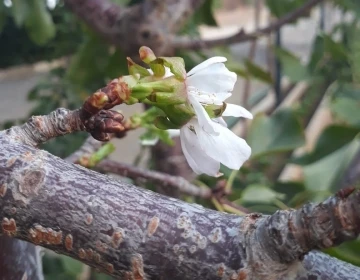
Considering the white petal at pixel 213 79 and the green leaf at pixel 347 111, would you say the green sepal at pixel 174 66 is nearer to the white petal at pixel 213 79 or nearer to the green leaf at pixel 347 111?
the white petal at pixel 213 79

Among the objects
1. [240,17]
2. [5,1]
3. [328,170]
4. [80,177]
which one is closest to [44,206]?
[80,177]

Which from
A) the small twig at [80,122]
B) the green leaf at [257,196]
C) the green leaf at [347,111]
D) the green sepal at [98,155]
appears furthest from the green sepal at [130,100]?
the green leaf at [347,111]

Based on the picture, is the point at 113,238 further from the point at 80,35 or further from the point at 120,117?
the point at 80,35

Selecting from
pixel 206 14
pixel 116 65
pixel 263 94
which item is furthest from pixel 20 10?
pixel 263 94

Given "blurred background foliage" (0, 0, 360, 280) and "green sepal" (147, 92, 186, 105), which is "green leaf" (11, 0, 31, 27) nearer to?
"blurred background foliage" (0, 0, 360, 280)

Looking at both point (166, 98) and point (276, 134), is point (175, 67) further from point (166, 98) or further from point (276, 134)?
point (276, 134)
